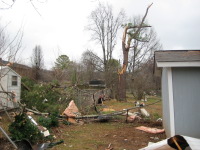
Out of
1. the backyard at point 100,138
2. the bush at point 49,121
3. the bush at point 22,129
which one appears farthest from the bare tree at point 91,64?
the bush at point 22,129

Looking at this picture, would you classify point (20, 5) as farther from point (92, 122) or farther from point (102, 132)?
point (92, 122)

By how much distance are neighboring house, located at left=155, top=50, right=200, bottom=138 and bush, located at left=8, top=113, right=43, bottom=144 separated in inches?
147

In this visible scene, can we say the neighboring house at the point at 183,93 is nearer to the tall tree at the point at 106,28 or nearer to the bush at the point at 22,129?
the bush at the point at 22,129

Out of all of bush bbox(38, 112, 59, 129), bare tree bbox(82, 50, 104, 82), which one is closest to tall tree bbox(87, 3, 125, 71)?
bare tree bbox(82, 50, 104, 82)

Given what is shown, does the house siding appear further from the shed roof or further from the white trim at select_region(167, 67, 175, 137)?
the shed roof

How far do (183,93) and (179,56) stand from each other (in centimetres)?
95

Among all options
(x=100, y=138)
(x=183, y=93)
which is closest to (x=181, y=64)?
(x=183, y=93)

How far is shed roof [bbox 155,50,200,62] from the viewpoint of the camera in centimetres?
467

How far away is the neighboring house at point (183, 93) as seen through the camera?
474 cm

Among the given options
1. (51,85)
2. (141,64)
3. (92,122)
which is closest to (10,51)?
(92,122)

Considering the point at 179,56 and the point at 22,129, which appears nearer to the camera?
the point at 179,56

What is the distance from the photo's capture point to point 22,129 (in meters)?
5.18

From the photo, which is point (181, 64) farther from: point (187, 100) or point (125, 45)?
point (125, 45)

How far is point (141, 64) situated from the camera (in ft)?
94.9
